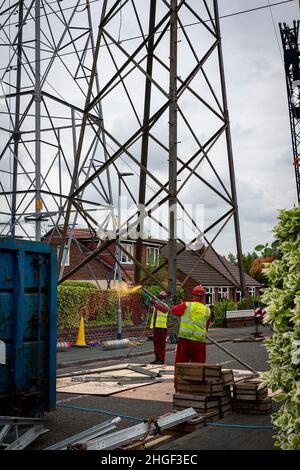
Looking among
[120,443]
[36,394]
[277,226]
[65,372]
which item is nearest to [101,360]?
[65,372]

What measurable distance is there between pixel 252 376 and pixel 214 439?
200 inches

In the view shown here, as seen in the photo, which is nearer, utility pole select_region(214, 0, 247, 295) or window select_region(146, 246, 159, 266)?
utility pole select_region(214, 0, 247, 295)

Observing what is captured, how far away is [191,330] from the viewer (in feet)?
30.5

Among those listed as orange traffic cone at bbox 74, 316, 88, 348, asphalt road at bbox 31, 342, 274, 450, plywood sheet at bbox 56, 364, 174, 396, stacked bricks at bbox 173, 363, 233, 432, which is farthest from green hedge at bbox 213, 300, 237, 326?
stacked bricks at bbox 173, 363, 233, 432

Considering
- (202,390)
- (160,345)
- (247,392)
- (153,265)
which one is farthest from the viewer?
(153,265)

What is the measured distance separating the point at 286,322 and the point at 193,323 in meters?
Answer: 4.59

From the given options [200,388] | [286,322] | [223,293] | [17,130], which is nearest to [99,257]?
[223,293]

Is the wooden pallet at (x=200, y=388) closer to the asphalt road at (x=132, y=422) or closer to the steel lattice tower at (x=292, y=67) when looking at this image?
the asphalt road at (x=132, y=422)

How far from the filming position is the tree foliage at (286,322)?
14.8 ft

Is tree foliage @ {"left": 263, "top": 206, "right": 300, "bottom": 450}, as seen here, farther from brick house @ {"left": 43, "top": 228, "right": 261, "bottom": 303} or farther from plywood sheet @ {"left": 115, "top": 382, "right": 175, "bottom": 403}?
brick house @ {"left": 43, "top": 228, "right": 261, "bottom": 303}

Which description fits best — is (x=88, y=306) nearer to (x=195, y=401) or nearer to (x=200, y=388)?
(x=200, y=388)

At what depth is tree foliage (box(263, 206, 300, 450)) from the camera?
4500 millimetres

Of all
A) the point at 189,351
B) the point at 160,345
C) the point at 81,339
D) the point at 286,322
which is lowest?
the point at 81,339
